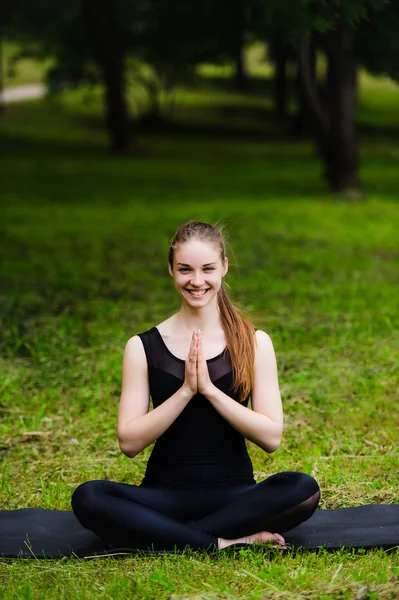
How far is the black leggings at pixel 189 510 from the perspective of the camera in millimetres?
4594

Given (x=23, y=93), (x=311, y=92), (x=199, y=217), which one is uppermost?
(x=199, y=217)

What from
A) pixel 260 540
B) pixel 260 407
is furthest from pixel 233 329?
pixel 260 540

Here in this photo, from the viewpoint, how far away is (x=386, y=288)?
11.4 m

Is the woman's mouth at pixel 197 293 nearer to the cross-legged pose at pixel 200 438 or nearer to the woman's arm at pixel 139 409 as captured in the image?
the cross-legged pose at pixel 200 438

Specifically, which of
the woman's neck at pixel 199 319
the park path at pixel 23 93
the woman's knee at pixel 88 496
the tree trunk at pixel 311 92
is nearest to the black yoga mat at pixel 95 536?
the woman's knee at pixel 88 496

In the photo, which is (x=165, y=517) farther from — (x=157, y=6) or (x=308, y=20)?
(x=157, y=6)

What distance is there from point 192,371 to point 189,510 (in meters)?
0.70

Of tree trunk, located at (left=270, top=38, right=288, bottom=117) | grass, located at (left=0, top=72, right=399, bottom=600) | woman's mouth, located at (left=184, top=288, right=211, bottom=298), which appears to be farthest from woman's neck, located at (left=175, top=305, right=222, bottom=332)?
tree trunk, located at (left=270, top=38, right=288, bottom=117)

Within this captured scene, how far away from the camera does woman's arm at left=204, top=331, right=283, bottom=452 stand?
14.7 ft

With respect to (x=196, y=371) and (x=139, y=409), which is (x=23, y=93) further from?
(x=196, y=371)

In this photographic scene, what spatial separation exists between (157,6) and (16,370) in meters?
18.4

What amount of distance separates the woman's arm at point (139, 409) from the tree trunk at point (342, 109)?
14813 mm

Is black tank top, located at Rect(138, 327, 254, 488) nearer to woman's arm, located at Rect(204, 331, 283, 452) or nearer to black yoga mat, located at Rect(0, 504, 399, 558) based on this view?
woman's arm, located at Rect(204, 331, 283, 452)

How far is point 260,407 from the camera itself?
466cm
